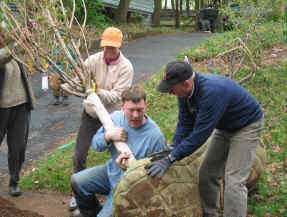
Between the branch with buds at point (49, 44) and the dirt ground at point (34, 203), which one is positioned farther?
the branch with buds at point (49, 44)

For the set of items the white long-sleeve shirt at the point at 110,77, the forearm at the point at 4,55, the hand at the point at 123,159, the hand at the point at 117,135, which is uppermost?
the forearm at the point at 4,55

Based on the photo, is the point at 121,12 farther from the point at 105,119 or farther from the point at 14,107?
the point at 105,119

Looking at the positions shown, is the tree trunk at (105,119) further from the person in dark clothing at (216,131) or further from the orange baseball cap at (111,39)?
the orange baseball cap at (111,39)

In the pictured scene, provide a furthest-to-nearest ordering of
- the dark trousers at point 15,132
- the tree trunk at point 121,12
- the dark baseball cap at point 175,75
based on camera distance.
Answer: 1. the tree trunk at point 121,12
2. the dark trousers at point 15,132
3. the dark baseball cap at point 175,75

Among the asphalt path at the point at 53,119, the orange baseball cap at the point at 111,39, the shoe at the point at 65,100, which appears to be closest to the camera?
the orange baseball cap at the point at 111,39

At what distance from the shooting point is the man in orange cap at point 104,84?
15.5ft

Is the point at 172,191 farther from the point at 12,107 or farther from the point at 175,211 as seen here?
the point at 12,107

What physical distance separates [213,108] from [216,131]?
0.73m

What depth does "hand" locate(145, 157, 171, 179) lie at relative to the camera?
346 centimetres

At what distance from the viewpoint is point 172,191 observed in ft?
11.6

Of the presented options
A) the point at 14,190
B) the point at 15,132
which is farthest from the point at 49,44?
the point at 14,190

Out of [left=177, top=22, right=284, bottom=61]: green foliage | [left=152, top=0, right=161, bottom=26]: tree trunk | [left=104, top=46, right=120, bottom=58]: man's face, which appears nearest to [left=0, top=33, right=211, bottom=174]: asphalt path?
[left=177, top=22, right=284, bottom=61]: green foliage

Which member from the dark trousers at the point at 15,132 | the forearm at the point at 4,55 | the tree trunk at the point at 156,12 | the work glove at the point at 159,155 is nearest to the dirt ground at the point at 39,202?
the dark trousers at the point at 15,132

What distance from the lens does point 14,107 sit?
5223mm
